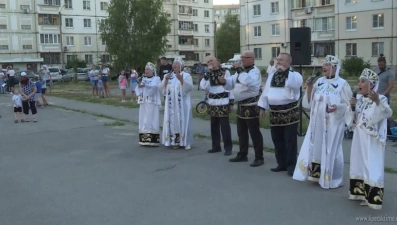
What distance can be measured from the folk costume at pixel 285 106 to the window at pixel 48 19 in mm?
67157

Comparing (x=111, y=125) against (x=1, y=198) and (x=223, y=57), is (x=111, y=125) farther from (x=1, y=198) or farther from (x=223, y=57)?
(x=223, y=57)

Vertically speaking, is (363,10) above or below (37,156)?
above

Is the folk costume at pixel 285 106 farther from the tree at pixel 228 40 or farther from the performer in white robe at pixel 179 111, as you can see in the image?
the tree at pixel 228 40

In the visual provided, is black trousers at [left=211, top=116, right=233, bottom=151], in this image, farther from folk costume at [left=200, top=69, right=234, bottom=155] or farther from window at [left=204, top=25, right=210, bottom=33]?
window at [left=204, top=25, right=210, bottom=33]

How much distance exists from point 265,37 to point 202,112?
161 feet

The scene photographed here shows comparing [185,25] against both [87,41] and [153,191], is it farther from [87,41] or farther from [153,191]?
[153,191]

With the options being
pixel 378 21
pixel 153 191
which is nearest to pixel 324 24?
pixel 378 21

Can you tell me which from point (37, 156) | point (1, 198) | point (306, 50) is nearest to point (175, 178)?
point (1, 198)

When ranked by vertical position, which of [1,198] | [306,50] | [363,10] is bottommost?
[1,198]

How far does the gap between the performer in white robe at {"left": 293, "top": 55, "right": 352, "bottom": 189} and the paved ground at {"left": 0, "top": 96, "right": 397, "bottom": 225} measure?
270mm

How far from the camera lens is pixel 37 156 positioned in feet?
34.1

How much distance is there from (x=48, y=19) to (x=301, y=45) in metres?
64.2

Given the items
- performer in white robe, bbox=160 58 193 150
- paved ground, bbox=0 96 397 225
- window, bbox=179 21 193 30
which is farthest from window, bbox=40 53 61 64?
performer in white robe, bbox=160 58 193 150

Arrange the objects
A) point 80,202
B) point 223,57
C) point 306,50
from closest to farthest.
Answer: point 80,202, point 306,50, point 223,57
